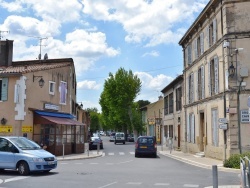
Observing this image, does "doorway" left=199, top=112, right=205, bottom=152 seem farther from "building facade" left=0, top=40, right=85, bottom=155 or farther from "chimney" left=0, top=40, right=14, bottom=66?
"chimney" left=0, top=40, right=14, bottom=66

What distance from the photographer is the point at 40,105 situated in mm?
26125

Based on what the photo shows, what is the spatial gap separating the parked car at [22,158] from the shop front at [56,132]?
28.4 ft

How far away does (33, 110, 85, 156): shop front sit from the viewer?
2519cm

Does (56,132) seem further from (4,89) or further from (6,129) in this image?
(4,89)

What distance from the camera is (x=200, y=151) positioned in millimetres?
27109

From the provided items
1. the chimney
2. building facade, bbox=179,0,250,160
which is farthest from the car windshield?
the chimney

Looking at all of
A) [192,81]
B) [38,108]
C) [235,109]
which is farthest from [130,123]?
[235,109]

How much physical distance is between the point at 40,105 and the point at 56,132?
2.39m

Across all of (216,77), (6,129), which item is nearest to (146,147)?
(216,77)

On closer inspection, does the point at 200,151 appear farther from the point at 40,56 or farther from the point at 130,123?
the point at 130,123

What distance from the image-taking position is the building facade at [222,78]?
20.3 m

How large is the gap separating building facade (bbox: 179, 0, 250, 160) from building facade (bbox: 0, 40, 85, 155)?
997 centimetres

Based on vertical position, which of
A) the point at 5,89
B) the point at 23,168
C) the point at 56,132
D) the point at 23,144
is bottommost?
the point at 23,168

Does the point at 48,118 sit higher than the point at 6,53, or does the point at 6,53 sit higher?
the point at 6,53
